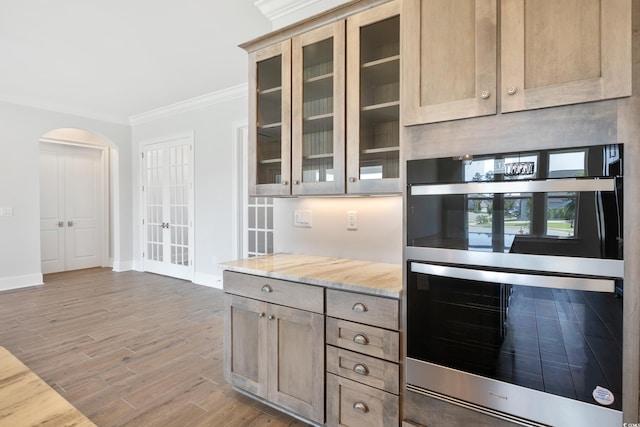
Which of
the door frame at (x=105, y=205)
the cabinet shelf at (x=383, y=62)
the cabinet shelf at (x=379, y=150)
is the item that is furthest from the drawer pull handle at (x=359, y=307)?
the door frame at (x=105, y=205)

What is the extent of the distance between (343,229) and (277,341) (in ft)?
2.94

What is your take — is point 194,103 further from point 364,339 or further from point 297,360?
point 364,339

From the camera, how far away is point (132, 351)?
291 cm

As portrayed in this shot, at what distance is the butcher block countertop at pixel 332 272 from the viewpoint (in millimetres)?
1621

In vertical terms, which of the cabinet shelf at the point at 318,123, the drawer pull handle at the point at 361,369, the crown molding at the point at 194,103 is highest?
the crown molding at the point at 194,103

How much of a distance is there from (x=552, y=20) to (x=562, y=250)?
868mm

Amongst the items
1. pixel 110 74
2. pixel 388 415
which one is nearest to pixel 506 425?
pixel 388 415

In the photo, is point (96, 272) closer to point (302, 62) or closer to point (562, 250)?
point (302, 62)

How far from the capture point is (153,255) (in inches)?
240

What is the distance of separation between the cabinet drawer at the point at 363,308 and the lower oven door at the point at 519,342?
3.5 inches

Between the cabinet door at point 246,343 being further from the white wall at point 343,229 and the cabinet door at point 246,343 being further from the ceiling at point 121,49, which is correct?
the ceiling at point 121,49

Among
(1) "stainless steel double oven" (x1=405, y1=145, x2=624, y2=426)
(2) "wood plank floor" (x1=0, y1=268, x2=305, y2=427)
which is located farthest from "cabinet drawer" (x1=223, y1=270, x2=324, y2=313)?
(2) "wood plank floor" (x1=0, y1=268, x2=305, y2=427)

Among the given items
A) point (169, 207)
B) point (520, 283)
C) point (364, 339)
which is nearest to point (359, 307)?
point (364, 339)

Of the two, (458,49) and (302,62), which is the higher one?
(302,62)
